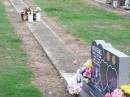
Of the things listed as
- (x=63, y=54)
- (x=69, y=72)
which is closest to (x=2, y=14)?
(x=63, y=54)

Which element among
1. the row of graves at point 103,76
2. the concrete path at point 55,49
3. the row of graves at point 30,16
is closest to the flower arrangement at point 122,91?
the row of graves at point 103,76

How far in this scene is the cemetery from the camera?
26.3 feet

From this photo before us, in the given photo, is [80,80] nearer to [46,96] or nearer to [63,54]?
[46,96]

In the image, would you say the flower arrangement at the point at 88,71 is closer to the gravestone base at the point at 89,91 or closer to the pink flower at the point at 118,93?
the gravestone base at the point at 89,91

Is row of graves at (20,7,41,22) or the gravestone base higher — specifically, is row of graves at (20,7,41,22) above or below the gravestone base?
below

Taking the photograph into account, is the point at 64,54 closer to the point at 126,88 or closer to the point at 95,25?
the point at 126,88

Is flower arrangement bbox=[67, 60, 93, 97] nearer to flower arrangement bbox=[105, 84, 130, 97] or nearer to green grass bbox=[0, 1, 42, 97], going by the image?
green grass bbox=[0, 1, 42, 97]

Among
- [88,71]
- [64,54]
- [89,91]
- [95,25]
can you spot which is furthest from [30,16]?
[89,91]

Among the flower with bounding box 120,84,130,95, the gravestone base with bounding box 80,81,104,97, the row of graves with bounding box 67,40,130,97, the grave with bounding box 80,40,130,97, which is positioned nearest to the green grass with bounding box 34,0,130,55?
the row of graves with bounding box 67,40,130,97

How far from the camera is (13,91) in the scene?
31.7ft

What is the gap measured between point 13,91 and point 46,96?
0.65m

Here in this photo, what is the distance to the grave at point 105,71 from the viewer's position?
24.1ft

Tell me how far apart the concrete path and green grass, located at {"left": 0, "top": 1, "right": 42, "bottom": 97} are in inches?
28.0

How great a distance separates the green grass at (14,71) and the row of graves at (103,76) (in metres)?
0.86
